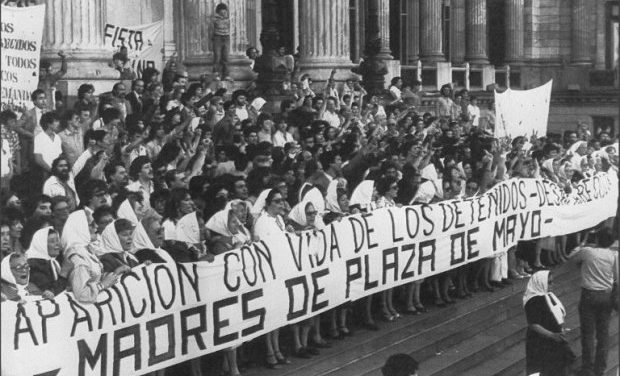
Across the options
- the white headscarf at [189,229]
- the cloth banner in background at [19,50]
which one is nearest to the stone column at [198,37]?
the white headscarf at [189,229]

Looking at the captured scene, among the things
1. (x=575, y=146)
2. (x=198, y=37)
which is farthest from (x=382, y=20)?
(x=575, y=146)

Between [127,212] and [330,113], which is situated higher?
[330,113]

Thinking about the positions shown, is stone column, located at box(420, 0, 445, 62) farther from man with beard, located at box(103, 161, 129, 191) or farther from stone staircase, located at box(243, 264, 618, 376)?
man with beard, located at box(103, 161, 129, 191)

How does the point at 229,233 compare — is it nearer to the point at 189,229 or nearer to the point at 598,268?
the point at 189,229

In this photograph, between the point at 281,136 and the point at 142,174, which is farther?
the point at 281,136

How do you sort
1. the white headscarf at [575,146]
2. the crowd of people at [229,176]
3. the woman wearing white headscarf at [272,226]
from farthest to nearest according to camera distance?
the white headscarf at [575,146], the woman wearing white headscarf at [272,226], the crowd of people at [229,176]

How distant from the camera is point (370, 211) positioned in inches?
510

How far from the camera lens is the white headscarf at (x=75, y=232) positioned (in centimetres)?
929

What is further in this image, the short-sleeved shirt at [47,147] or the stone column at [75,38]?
the stone column at [75,38]

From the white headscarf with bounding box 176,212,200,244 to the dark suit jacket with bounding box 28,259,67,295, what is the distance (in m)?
1.49

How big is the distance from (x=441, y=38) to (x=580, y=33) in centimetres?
278

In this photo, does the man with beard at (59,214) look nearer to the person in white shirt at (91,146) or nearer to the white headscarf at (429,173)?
the person in white shirt at (91,146)

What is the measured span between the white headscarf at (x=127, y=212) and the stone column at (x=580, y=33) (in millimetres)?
13316

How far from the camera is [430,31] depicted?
22.9 m
